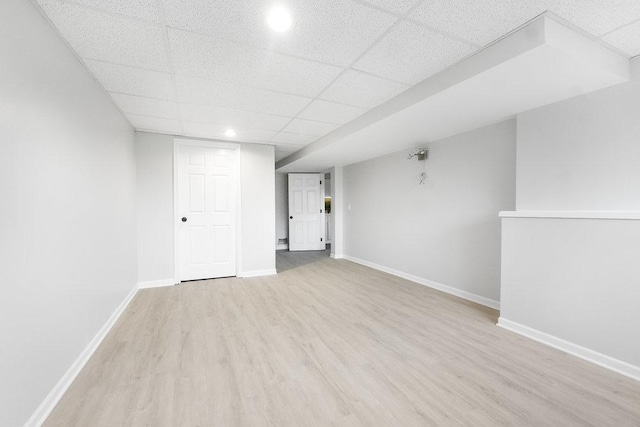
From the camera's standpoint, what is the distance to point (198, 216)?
4.21m

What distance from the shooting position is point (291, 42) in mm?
1801

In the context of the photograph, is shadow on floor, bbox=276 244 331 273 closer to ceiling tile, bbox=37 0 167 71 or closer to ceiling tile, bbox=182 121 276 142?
ceiling tile, bbox=182 121 276 142

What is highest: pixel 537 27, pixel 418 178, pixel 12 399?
pixel 537 27

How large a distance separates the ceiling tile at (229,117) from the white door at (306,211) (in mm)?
Answer: 3441

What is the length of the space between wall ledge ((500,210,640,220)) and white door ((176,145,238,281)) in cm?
383

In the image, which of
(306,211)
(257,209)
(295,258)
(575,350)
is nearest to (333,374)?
(575,350)

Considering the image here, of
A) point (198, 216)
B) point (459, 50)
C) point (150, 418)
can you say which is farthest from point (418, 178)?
point (150, 418)

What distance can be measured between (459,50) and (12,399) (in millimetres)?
3227

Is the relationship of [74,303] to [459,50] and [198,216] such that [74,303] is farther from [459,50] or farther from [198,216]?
[459,50]

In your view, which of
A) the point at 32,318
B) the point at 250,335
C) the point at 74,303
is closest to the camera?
the point at 32,318

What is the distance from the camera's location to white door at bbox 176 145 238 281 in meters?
4.11

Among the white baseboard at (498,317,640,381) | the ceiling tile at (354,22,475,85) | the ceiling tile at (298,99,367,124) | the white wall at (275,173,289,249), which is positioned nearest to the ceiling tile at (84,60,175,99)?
the ceiling tile at (298,99,367,124)

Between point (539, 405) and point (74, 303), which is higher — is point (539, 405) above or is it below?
below

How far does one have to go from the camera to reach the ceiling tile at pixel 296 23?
1489 millimetres
